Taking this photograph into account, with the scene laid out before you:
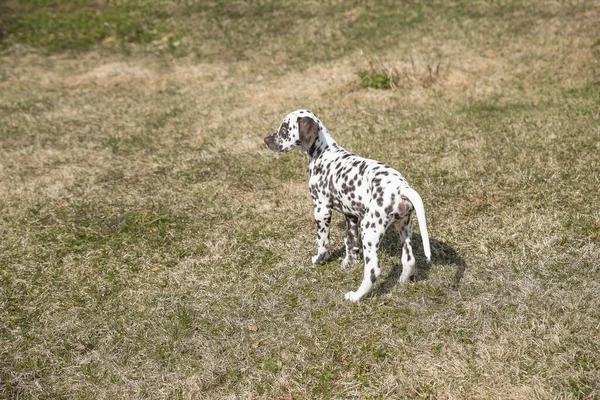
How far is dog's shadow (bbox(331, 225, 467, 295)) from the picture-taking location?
6885 mm

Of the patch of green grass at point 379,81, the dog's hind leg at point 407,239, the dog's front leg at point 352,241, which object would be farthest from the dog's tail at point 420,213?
the patch of green grass at point 379,81

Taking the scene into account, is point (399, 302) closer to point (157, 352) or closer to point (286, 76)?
point (157, 352)

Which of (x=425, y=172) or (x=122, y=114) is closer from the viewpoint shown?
(x=425, y=172)

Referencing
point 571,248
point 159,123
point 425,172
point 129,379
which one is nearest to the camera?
point 129,379

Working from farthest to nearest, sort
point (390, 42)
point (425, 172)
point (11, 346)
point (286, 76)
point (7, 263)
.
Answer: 1. point (390, 42)
2. point (286, 76)
3. point (425, 172)
4. point (7, 263)
5. point (11, 346)

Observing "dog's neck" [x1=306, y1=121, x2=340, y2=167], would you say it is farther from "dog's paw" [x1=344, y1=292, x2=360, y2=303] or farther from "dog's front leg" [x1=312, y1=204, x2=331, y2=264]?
"dog's paw" [x1=344, y1=292, x2=360, y2=303]

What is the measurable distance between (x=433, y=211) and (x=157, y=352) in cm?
443

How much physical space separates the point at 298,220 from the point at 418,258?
2017mm

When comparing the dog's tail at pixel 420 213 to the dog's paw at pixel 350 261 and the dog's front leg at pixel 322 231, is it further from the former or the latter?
the dog's paw at pixel 350 261

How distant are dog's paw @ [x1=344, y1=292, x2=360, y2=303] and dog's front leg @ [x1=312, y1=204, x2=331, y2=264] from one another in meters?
0.80

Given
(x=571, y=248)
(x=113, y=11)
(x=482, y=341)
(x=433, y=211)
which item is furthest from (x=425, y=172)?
(x=113, y=11)

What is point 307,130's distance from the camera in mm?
6945

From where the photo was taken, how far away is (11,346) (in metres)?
6.39

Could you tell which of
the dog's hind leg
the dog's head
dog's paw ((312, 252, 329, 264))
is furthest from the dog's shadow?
the dog's head
